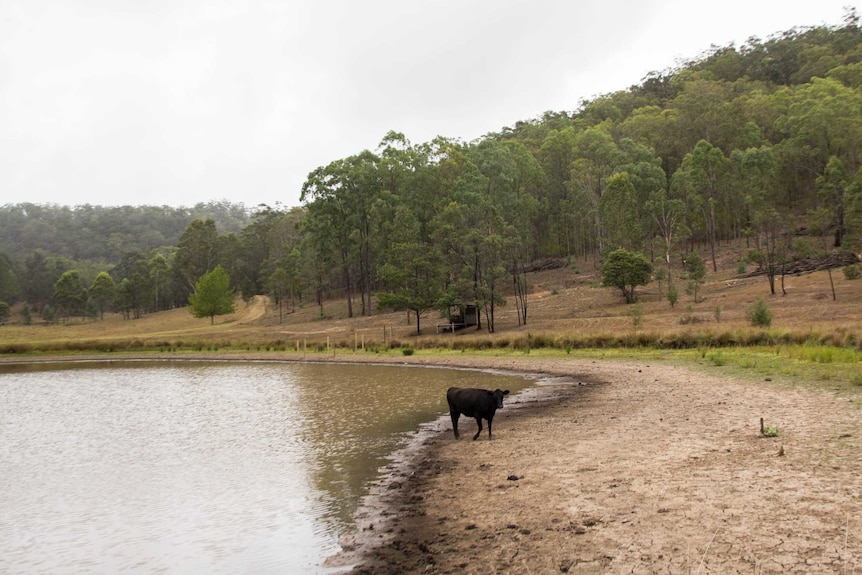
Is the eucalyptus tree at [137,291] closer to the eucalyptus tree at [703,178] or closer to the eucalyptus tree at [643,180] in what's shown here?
the eucalyptus tree at [643,180]

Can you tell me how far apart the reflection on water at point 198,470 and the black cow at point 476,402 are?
68.7 inches

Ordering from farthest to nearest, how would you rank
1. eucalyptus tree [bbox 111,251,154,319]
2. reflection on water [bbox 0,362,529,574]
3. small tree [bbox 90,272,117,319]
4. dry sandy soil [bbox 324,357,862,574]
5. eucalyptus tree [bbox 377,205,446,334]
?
1. small tree [bbox 90,272,117,319]
2. eucalyptus tree [bbox 111,251,154,319]
3. eucalyptus tree [bbox 377,205,446,334]
4. reflection on water [bbox 0,362,529,574]
5. dry sandy soil [bbox 324,357,862,574]

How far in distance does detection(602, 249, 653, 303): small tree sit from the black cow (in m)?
42.7

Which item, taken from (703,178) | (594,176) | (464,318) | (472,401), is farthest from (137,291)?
(472,401)

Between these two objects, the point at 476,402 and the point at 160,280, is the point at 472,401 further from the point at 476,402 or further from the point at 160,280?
the point at 160,280

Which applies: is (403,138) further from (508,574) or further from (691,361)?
(508,574)

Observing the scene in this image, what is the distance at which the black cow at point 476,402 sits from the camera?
45.9 ft

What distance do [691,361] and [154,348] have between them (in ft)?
155

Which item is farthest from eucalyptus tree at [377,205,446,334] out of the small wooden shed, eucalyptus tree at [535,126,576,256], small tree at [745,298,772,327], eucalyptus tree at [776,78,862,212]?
eucalyptus tree at [776,78,862,212]

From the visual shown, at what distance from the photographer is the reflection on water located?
28.1 ft

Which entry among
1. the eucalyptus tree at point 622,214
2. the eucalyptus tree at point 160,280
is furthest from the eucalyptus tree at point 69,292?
the eucalyptus tree at point 622,214

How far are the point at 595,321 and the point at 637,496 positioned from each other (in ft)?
128

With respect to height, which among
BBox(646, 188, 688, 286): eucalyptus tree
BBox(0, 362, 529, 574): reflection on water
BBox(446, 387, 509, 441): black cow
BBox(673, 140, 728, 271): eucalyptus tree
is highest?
BBox(673, 140, 728, 271): eucalyptus tree

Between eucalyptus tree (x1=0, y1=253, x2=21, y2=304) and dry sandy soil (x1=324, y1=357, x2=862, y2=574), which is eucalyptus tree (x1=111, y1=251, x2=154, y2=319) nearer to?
eucalyptus tree (x1=0, y1=253, x2=21, y2=304)
